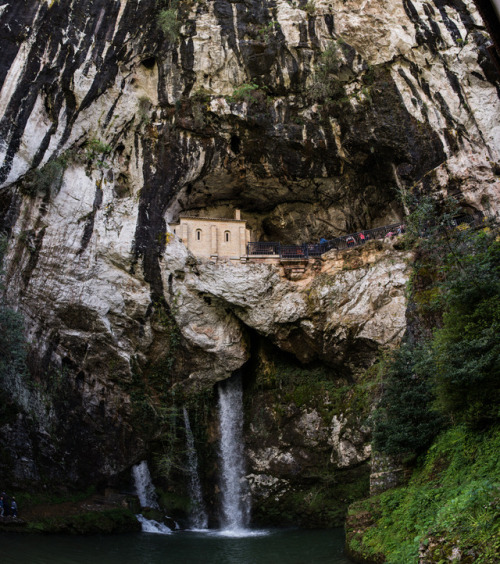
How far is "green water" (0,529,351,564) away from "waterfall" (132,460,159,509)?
222 cm

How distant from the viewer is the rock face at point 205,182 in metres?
17.4

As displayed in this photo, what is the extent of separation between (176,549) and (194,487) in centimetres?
477

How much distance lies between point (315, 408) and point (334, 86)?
47.9 ft

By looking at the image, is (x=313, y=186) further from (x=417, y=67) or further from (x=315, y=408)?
(x=315, y=408)

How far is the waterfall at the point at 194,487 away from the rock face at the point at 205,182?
149 cm

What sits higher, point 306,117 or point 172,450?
point 306,117

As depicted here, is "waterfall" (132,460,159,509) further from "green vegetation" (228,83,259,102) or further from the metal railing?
"green vegetation" (228,83,259,102)

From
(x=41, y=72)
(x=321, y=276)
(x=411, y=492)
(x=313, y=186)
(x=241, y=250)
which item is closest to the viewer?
(x=411, y=492)

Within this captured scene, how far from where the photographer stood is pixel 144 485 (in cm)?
1858

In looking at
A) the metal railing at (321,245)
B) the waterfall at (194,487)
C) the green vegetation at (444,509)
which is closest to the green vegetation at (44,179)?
the metal railing at (321,245)

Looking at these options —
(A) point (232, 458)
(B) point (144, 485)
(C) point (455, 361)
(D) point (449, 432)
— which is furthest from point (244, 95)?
(B) point (144, 485)

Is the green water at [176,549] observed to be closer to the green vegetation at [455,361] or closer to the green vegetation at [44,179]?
the green vegetation at [455,361]

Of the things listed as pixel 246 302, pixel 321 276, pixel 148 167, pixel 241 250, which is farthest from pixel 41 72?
pixel 321 276

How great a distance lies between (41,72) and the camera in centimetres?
1797
